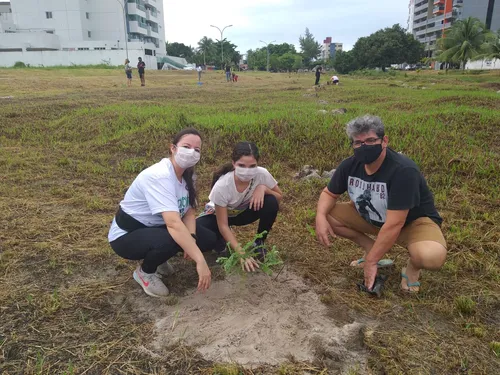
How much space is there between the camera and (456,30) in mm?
31688

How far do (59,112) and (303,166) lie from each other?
5991 millimetres

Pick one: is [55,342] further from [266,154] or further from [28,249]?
[266,154]

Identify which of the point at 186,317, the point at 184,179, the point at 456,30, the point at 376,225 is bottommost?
the point at 186,317

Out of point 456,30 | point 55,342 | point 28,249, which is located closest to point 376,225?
point 55,342

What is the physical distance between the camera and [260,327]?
2.01 meters

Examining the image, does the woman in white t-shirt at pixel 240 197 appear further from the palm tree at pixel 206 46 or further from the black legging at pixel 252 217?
the palm tree at pixel 206 46

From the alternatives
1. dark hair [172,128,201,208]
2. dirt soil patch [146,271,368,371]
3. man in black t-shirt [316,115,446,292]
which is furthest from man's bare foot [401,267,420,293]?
dark hair [172,128,201,208]

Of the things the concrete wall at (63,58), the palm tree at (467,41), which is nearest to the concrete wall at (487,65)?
the palm tree at (467,41)

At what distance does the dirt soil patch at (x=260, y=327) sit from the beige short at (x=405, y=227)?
1.87 ft

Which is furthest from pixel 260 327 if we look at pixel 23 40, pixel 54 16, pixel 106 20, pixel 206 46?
pixel 206 46

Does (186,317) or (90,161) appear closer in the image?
(186,317)

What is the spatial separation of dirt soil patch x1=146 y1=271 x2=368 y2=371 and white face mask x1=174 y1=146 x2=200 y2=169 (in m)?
0.81

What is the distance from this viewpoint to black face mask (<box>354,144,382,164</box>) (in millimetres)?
2223

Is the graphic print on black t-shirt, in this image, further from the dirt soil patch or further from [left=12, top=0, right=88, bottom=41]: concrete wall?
[left=12, top=0, right=88, bottom=41]: concrete wall
